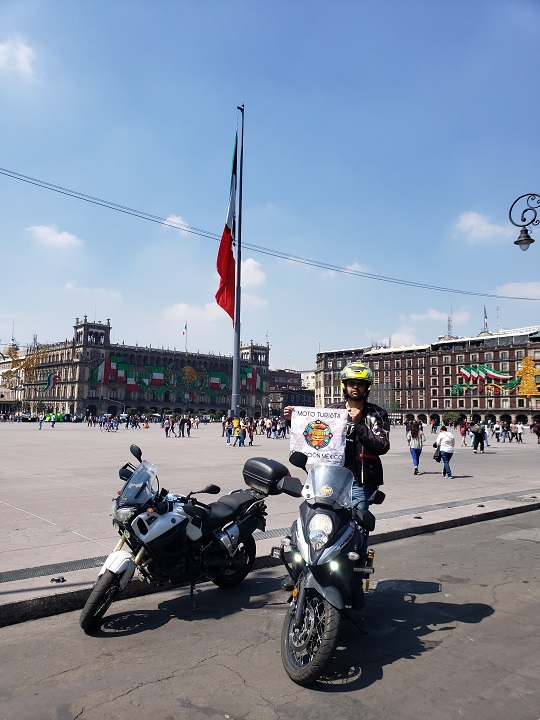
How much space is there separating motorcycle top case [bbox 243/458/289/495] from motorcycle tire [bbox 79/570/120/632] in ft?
4.83

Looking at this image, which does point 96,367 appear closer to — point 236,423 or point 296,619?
point 236,423

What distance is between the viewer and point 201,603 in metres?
4.60

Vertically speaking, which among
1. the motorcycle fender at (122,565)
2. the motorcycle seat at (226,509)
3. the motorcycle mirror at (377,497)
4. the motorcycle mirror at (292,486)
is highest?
the motorcycle mirror at (292,486)

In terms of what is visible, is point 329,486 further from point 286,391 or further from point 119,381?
point 286,391

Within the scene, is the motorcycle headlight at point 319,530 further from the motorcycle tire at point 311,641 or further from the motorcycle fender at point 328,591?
the motorcycle tire at point 311,641

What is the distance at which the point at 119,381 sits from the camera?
118 m

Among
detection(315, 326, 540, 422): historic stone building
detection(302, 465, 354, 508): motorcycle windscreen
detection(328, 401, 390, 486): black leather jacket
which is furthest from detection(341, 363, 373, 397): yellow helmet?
detection(315, 326, 540, 422): historic stone building

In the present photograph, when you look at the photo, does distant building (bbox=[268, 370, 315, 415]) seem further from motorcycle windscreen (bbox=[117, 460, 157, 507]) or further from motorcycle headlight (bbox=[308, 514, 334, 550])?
Result: motorcycle headlight (bbox=[308, 514, 334, 550])

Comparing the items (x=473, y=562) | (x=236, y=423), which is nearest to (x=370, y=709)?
(x=473, y=562)

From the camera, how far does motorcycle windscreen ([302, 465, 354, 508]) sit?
345 cm

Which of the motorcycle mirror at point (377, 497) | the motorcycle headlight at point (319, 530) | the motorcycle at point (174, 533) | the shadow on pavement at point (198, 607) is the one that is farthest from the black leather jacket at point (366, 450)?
the shadow on pavement at point (198, 607)

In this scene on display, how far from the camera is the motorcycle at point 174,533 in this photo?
3875 millimetres

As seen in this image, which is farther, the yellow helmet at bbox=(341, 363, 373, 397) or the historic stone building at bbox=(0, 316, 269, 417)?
the historic stone building at bbox=(0, 316, 269, 417)

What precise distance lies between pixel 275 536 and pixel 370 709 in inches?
147
